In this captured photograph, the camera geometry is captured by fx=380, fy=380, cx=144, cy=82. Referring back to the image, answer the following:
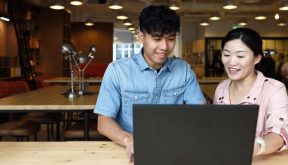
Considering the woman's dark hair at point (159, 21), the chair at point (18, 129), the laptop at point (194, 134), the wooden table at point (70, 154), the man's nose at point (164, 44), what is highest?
the woman's dark hair at point (159, 21)

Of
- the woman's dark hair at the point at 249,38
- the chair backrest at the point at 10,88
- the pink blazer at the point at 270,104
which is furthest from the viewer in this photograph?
the chair backrest at the point at 10,88

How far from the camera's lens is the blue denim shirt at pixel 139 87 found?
1805 mm

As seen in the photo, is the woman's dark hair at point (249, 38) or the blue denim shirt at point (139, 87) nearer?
the woman's dark hair at point (249, 38)

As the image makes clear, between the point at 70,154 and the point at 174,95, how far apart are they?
610 millimetres

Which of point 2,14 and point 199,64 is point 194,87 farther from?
point 199,64

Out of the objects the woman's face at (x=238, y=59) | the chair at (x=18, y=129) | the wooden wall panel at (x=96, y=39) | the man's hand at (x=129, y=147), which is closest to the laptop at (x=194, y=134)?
the man's hand at (x=129, y=147)

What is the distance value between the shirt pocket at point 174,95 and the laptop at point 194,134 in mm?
800

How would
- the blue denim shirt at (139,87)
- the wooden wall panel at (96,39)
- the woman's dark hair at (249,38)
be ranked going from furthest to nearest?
the wooden wall panel at (96,39) < the blue denim shirt at (139,87) < the woman's dark hair at (249,38)

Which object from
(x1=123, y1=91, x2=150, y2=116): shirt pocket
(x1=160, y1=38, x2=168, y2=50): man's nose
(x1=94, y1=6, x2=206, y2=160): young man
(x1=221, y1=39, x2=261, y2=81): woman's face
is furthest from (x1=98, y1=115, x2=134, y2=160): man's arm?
(x1=221, y1=39, x2=261, y2=81): woman's face

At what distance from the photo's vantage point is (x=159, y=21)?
162 cm

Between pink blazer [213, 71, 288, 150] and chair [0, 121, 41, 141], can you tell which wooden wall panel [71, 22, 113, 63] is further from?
pink blazer [213, 71, 288, 150]

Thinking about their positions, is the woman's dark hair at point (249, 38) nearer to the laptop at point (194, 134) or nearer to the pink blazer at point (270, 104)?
the pink blazer at point (270, 104)

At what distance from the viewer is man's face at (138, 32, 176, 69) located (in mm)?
1648

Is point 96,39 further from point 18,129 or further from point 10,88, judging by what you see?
point 18,129
